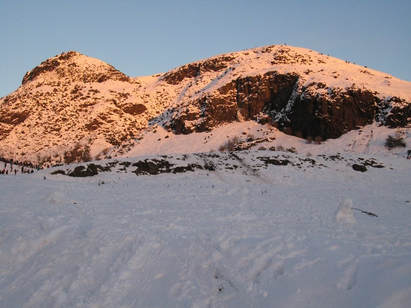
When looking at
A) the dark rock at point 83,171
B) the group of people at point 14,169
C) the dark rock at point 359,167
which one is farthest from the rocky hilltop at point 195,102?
the dark rock at point 83,171

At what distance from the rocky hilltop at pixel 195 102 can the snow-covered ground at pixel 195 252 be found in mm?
43553

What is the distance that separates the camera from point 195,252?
23.1ft

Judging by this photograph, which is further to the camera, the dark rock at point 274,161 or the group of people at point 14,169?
the group of people at point 14,169

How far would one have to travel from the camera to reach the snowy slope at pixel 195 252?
5191mm

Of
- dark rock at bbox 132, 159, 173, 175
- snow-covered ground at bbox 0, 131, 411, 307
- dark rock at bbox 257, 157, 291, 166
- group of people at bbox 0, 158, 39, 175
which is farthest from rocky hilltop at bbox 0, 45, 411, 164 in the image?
snow-covered ground at bbox 0, 131, 411, 307

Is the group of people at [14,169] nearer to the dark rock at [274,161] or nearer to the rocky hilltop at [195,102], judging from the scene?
the dark rock at [274,161]

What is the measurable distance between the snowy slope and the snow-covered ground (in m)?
0.03

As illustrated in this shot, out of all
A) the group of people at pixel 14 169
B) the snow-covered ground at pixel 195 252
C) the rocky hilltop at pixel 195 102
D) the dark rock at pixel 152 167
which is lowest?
the group of people at pixel 14 169

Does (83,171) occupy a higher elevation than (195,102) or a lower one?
lower

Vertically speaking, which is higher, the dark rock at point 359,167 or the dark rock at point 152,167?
the dark rock at point 359,167

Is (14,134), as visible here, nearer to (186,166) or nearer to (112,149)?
(112,149)

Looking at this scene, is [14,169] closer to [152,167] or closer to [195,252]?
[152,167]

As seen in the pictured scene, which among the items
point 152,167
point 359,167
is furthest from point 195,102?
point 152,167

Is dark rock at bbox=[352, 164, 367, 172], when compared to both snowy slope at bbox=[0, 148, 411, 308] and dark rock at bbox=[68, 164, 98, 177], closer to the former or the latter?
snowy slope at bbox=[0, 148, 411, 308]
